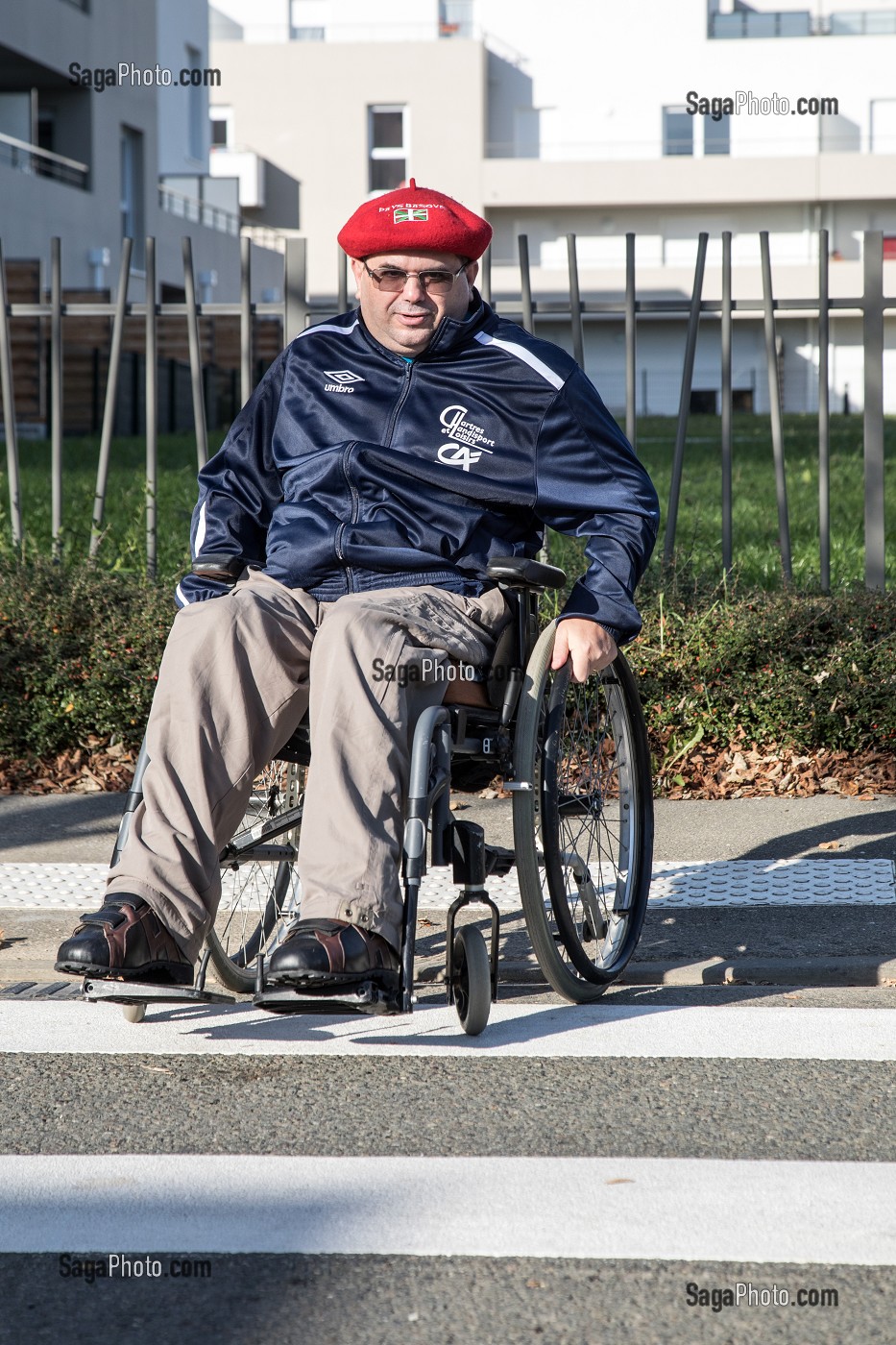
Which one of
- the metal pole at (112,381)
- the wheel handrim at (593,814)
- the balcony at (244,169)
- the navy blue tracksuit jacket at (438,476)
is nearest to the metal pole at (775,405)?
the metal pole at (112,381)

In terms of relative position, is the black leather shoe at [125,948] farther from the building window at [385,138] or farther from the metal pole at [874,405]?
the building window at [385,138]

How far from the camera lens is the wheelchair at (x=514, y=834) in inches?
122

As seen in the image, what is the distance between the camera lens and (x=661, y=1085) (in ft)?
10.0

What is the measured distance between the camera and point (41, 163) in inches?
979

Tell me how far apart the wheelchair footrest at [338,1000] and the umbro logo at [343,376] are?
1425 mm

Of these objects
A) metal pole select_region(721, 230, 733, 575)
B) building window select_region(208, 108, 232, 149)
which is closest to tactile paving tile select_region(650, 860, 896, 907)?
metal pole select_region(721, 230, 733, 575)

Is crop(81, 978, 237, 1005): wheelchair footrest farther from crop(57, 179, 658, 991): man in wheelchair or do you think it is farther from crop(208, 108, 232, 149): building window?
crop(208, 108, 232, 149): building window

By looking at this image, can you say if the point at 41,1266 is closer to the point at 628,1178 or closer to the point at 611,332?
the point at 628,1178

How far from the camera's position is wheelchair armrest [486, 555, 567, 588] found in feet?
11.2

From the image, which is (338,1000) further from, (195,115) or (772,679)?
(195,115)

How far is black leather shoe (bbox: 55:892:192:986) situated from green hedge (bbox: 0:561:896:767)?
271 centimetres

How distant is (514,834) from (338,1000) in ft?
2.49

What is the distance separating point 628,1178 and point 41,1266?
Result: 87cm

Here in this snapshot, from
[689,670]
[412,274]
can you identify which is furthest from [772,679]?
[412,274]
